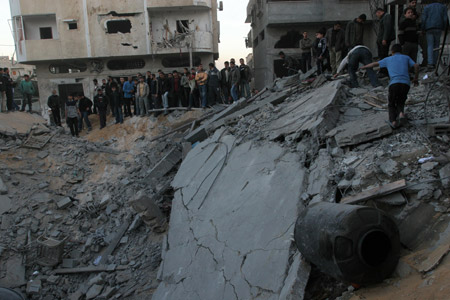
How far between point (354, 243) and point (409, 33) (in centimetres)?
632

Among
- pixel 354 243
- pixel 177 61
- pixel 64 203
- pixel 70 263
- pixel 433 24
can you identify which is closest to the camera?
pixel 354 243

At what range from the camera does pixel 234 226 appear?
4895mm

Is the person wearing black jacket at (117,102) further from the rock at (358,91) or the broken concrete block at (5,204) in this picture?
the rock at (358,91)

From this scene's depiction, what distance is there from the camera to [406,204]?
3564mm

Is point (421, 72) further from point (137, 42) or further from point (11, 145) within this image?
point (137, 42)

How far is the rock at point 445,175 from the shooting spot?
3.51 m

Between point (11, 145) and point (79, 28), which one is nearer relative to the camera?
point (11, 145)

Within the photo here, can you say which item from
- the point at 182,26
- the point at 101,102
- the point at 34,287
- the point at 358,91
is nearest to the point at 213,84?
the point at 101,102

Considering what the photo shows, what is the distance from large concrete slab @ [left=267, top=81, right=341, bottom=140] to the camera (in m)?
5.61

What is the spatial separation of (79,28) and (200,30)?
7.57 meters

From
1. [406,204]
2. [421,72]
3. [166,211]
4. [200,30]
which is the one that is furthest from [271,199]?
[200,30]

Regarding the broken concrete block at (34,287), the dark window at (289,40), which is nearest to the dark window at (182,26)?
the dark window at (289,40)

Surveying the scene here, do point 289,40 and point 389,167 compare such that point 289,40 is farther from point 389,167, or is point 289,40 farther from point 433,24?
point 389,167

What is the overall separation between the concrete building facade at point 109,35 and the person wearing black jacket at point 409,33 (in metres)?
15.9
